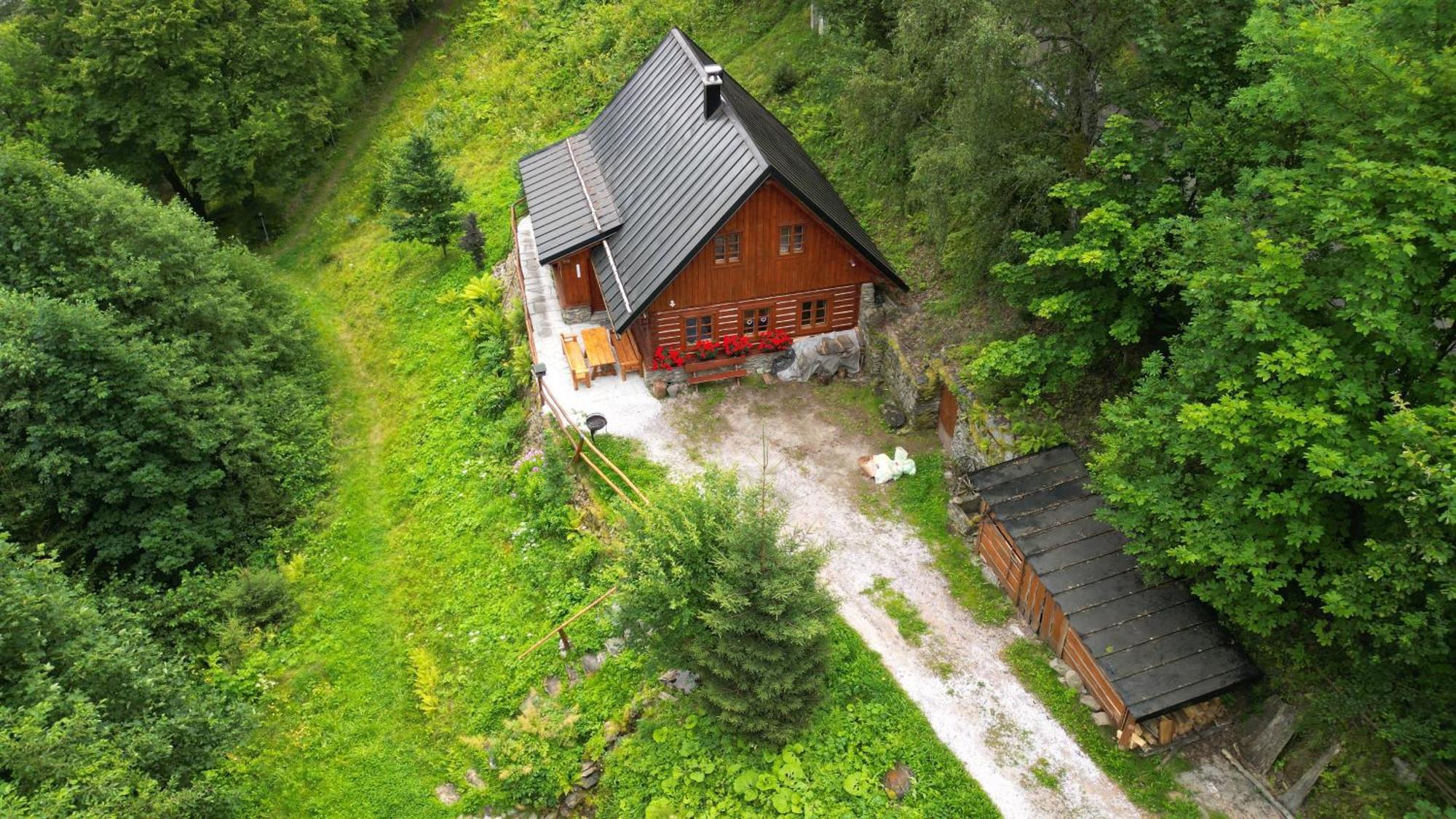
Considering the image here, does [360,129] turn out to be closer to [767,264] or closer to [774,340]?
[767,264]

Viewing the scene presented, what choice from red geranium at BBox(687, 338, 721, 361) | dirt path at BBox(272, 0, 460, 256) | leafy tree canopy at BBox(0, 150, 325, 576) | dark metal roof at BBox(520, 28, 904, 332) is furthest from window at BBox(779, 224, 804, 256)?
dirt path at BBox(272, 0, 460, 256)

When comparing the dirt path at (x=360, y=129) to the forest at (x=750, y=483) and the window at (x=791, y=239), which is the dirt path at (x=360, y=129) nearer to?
the forest at (x=750, y=483)

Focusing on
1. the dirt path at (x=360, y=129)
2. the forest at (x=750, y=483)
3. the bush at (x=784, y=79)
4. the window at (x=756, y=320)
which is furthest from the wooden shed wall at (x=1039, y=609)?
the dirt path at (x=360, y=129)

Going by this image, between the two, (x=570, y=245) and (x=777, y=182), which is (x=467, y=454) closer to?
(x=570, y=245)

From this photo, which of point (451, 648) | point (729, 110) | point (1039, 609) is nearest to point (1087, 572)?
point (1039, 609)

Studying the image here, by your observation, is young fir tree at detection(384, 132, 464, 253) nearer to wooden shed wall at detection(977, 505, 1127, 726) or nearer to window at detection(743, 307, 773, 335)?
window at detection(743, 307, 773, 335)

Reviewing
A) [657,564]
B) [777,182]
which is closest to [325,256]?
[777,182]
